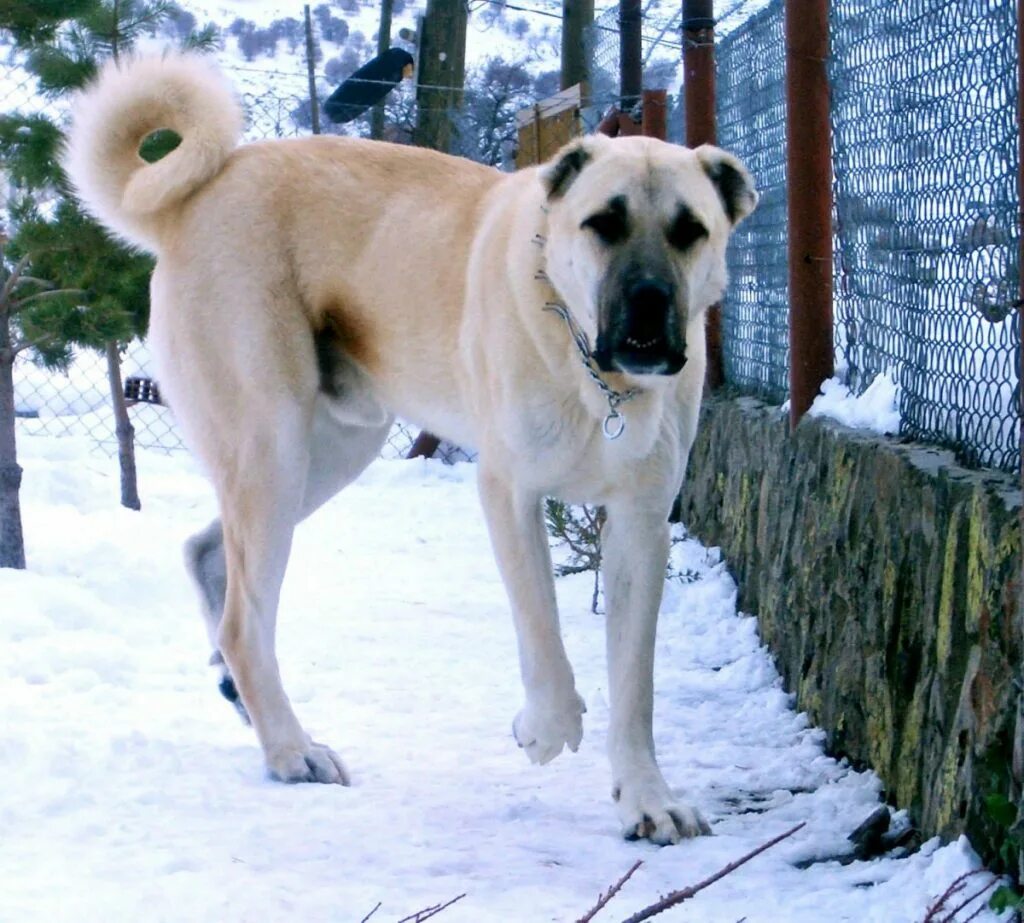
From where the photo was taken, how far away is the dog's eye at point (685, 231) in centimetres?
273

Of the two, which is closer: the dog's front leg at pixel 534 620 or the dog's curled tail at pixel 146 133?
the dog's front leg at pixel 534 620

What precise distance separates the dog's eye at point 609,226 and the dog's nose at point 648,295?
15 cm

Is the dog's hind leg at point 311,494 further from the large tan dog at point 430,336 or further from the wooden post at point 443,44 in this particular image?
the wooden post at point 443,44

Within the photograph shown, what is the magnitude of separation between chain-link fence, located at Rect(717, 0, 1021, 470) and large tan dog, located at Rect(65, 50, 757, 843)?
1.46ft

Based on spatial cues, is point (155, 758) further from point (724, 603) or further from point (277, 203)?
point (724, 603)

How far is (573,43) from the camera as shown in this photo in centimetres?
1062

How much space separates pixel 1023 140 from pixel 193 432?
2295 mm

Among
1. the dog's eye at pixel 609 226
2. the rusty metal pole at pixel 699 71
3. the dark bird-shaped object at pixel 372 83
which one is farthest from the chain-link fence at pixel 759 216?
the dark bird-shaped object at pixel 372 83

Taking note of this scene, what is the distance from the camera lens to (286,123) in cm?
983

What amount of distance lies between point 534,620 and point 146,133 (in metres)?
1.77

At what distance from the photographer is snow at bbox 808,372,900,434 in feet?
10.8

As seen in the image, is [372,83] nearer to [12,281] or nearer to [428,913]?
[12,281]

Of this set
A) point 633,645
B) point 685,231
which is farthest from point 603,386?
point 633,645

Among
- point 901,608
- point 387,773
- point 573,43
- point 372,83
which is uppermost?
point 573,43
